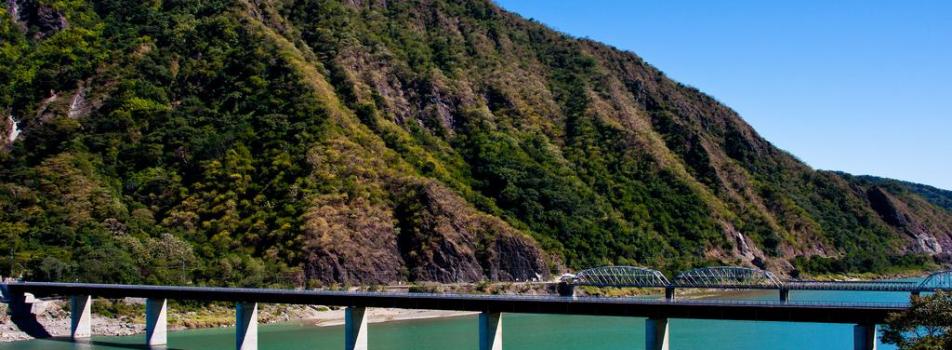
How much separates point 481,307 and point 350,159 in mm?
61478

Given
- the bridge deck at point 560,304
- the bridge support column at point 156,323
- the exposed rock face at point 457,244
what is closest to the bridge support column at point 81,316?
the bridge deck at point 560,304

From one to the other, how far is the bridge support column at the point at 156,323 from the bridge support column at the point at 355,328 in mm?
17796

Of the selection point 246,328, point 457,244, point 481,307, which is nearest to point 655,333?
point 481,307

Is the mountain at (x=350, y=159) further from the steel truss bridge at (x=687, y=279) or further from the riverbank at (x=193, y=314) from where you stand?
the steel truss bridge at (x=687, y=279)

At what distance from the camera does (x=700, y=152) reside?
581ft

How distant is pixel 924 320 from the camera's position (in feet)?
157

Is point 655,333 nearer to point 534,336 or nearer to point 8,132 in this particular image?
point 534,336

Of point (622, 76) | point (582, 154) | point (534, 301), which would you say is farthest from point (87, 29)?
point (534, 301)

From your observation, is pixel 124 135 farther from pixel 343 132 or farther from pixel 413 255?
pixel 413 255

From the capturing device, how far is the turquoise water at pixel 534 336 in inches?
3004

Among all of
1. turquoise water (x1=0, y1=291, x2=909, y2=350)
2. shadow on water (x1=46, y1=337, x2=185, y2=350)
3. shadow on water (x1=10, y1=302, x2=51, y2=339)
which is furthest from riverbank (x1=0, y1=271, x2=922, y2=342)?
shadow on water (x1=46, y1=337, x2=185, y2=350)

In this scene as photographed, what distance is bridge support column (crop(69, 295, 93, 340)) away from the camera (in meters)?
84.9

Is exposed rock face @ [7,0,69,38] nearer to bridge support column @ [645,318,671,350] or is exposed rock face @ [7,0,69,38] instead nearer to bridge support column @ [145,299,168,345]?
bridge support column @ [145,299,168,345]

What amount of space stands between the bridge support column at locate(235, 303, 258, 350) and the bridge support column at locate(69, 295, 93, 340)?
17960mm
